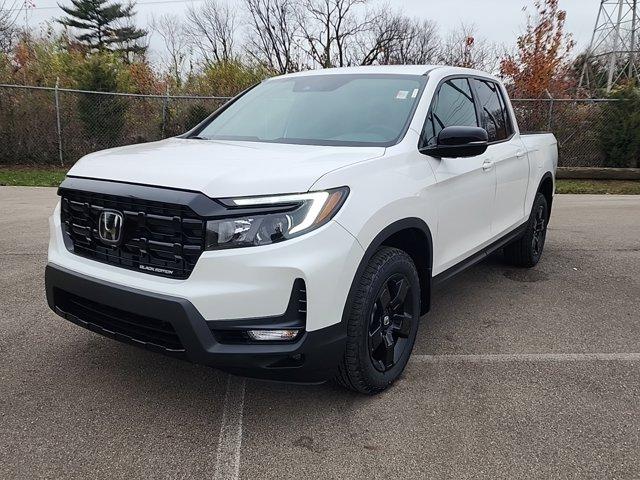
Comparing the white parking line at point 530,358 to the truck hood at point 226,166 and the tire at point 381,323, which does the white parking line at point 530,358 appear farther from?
the truck hood at point 226,166

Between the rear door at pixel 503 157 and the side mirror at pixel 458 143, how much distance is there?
914 mm

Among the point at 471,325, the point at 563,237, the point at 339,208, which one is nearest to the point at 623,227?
the point at 563,237

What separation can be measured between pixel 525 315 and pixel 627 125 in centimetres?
1071

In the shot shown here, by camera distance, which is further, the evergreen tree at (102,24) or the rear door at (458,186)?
the evergreen tree at (102,24)

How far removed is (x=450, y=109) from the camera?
385 cm

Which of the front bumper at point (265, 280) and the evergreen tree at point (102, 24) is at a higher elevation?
the evergreen tree at point (102, 24)

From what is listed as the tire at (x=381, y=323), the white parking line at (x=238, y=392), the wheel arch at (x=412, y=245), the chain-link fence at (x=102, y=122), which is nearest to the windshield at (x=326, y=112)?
the wheel arch at (x=412, y=245)

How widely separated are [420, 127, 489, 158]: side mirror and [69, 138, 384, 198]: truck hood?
41cm

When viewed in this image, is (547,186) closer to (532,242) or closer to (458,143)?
(532,242)

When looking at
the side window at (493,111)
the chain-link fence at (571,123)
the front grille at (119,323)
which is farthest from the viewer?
the chain-link fence at (571,123)

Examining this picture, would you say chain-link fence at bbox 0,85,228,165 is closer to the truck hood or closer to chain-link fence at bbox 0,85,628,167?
chain-link fence at bbox 0,85,628,167

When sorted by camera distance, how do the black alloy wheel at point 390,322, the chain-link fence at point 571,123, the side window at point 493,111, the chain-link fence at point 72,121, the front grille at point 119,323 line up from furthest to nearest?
the chain-link fence at point 72,121 → the chain-link fence at point 571,123 → the side window at point 493,111 → the black alloy wheel at point 390,322 → the front grille at point 119,323

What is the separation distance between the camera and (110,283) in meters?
2.54

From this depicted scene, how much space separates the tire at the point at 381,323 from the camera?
2.67 metres
